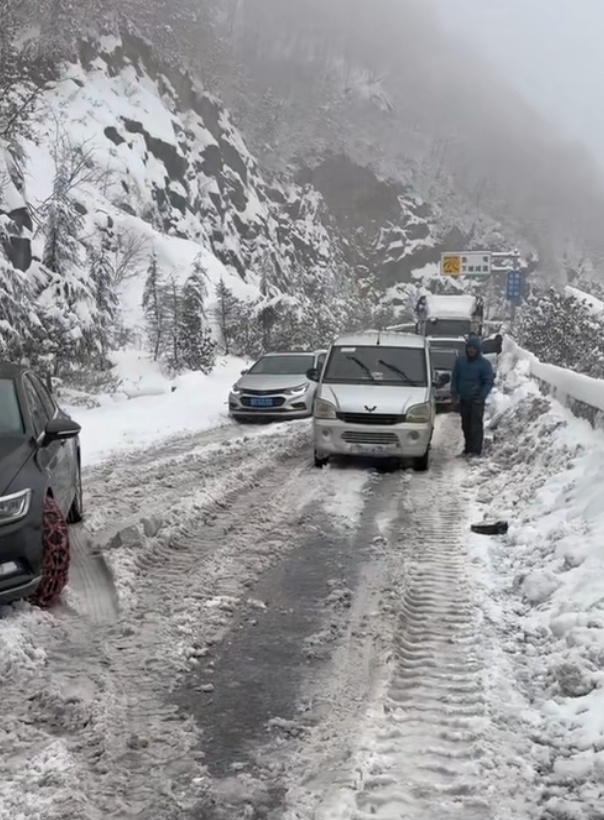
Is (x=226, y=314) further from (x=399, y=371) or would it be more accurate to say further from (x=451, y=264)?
(x=399, y=371)

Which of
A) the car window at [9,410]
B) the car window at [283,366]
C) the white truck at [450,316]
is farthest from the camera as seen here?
the white truck at [450,316]

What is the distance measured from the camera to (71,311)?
19812 millimetres

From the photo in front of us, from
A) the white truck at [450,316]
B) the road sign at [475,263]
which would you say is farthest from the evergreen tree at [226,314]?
the white truck at [450,316]

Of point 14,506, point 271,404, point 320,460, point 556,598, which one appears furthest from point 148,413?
point 556,598

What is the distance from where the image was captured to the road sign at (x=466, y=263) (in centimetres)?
4762

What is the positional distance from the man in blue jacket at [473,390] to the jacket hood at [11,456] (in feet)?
25.1

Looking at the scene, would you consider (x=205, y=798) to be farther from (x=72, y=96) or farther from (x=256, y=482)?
(x=72, y=96)

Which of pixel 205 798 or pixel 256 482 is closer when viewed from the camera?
pixel 205 798

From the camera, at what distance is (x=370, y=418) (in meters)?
10.5

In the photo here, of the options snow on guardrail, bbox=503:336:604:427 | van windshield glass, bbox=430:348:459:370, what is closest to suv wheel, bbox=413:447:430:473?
snow on guardrail, bbox=503:336:604:427

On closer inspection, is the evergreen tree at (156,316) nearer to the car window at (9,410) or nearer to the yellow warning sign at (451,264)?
the yellow warning sign at (451,264)

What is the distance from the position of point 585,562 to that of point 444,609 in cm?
104

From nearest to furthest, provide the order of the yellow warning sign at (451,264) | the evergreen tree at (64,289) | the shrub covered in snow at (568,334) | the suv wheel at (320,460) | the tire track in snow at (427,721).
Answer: the tire track in snow at (427,721)
the suv wheel at (320,460)
the evergreen tree at (64,289)
the shrub covered in snow at (568,334)
the yellow warning sign at (451,264)

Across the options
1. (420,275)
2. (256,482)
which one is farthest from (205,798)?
(420,275)
